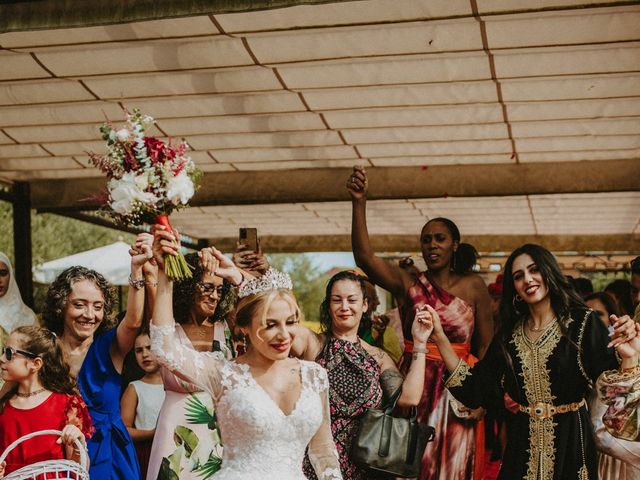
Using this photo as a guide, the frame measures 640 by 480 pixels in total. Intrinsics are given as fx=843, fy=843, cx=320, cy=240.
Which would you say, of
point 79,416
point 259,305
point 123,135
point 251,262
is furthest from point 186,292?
point 123,135

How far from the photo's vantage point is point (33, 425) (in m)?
3.92

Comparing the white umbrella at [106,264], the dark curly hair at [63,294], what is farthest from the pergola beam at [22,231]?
the dark curly hair at [63,294]

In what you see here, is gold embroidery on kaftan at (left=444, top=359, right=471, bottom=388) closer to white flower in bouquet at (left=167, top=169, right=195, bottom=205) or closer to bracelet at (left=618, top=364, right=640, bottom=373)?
bracelet at (left=618, top=364, right=640, bottom=373)

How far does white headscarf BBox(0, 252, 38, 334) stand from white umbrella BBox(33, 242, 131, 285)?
7414 mm

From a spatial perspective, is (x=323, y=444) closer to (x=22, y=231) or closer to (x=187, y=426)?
(x=187, y=426)

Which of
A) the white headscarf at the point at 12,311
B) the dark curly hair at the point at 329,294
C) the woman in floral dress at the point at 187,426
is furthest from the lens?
the white headscarf at the point at 12,311

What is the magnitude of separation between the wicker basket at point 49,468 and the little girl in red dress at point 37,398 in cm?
17

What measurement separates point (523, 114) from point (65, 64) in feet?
11.7

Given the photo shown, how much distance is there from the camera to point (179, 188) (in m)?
3.30

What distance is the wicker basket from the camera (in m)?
3.35

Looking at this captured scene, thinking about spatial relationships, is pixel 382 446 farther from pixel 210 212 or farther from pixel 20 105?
pixel 210 212

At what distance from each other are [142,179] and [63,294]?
1.24 meters

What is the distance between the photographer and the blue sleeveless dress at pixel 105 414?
3973 mm

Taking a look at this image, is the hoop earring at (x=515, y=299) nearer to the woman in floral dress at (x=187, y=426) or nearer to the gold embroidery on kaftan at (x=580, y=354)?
the gold embroidery on kaftan at (x=580, y=354)
